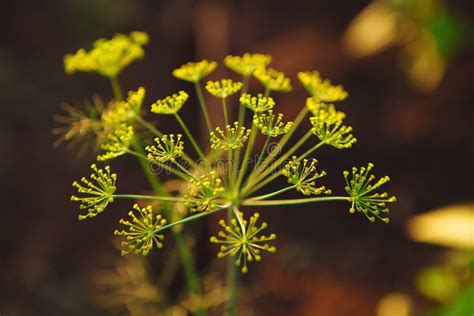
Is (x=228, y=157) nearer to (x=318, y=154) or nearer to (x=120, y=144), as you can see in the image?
(x=120, y=144)

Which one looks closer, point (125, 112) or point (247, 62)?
point (125, 112)

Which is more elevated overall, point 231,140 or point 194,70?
point 194,70

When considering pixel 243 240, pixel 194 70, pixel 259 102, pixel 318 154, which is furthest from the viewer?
pixel 318 154

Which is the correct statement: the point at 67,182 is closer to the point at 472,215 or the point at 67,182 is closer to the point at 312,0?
Answer: the point at 312,0

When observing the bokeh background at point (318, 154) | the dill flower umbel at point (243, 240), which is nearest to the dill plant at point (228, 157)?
the dill flower umbel at point (243, 240)

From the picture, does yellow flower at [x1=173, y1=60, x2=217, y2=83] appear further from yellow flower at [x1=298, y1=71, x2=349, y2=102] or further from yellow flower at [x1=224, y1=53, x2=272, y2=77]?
yellow flower at [x1=298, y1=71, x2=349, y2=102]

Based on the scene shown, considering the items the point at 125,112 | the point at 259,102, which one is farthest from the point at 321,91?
the point at 125,112

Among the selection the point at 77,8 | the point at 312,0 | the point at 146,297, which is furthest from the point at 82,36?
the point at 146,297

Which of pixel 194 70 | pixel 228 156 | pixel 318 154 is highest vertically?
pixel 318 154

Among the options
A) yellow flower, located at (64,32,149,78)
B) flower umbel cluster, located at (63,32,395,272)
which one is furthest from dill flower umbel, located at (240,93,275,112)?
yellow flower, located at (64,32,149,78)

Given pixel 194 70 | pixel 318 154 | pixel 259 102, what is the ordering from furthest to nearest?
pixel 318 154
pixel 194 70
pixel 259 102
